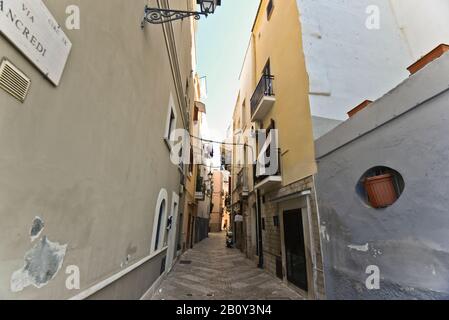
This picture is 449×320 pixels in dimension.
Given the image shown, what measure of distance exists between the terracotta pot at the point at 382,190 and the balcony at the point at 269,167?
3723 millimetres

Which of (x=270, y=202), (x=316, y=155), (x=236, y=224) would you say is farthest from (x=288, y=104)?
(x=236, y=224)

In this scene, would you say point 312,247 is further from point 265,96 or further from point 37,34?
point 37,34

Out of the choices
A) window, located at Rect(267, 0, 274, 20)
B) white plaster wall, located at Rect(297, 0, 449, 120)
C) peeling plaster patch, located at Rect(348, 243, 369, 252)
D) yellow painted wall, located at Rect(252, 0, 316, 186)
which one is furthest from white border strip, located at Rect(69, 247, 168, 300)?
window, located at Rect(267, 0, 274, 20)

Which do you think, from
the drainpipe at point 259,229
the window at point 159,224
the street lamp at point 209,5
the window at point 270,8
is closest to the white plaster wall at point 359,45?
the window at point 270,8

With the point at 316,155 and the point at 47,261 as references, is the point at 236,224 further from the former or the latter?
the point at 47,261

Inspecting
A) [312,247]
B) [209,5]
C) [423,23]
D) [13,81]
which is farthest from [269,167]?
[13,81]

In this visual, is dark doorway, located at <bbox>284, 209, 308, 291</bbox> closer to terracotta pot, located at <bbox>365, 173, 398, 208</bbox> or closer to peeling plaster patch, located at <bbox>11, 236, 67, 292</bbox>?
terracotta pot, located at <bbox>365, 173, 398, 208</bbox>

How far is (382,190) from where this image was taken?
359cm

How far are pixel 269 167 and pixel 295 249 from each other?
9.21 feet

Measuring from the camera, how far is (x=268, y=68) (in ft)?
30.8

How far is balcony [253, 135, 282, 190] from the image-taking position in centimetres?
748

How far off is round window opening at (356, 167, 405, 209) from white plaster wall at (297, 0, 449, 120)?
2.52m

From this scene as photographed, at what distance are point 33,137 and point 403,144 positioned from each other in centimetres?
445

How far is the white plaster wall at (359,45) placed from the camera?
19.9 feet
